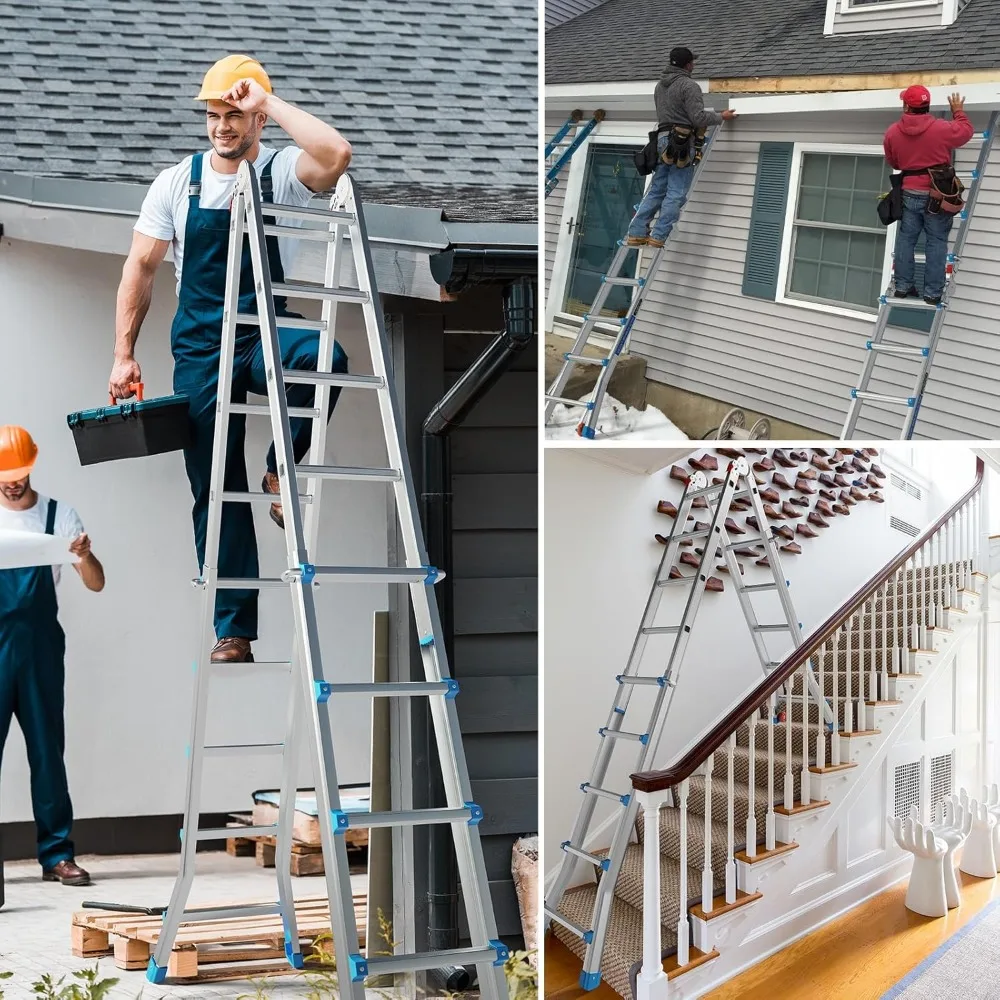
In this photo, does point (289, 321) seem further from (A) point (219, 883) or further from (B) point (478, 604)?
(A) point (219, 883)

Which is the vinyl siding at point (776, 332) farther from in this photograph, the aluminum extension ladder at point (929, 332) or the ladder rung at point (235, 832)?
the ladder rung at point (235, 832)

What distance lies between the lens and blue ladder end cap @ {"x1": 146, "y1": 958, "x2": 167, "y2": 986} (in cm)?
320

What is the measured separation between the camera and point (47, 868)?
11.4 ft

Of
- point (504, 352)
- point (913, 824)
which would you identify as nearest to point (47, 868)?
point (504, 352)

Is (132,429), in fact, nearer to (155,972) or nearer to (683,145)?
(155,972)

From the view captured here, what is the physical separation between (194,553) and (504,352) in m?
1.15

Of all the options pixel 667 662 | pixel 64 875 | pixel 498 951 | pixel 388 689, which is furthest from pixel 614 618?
pixel 64 875

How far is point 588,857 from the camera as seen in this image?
2.76m

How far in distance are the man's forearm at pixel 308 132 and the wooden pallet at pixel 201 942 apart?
2140mm

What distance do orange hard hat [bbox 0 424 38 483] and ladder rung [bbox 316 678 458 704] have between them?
156 cm

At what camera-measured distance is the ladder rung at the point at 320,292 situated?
2777 millimetres

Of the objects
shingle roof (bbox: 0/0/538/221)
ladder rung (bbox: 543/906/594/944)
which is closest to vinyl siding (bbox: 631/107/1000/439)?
shingle roof (bbox: 0/0/538/221)

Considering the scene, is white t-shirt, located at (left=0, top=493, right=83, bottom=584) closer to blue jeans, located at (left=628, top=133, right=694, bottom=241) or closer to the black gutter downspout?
the black gutter downspout

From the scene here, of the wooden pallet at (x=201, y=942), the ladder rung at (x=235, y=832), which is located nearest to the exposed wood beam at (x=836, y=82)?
the ladder rung at (x=235, y=832)
